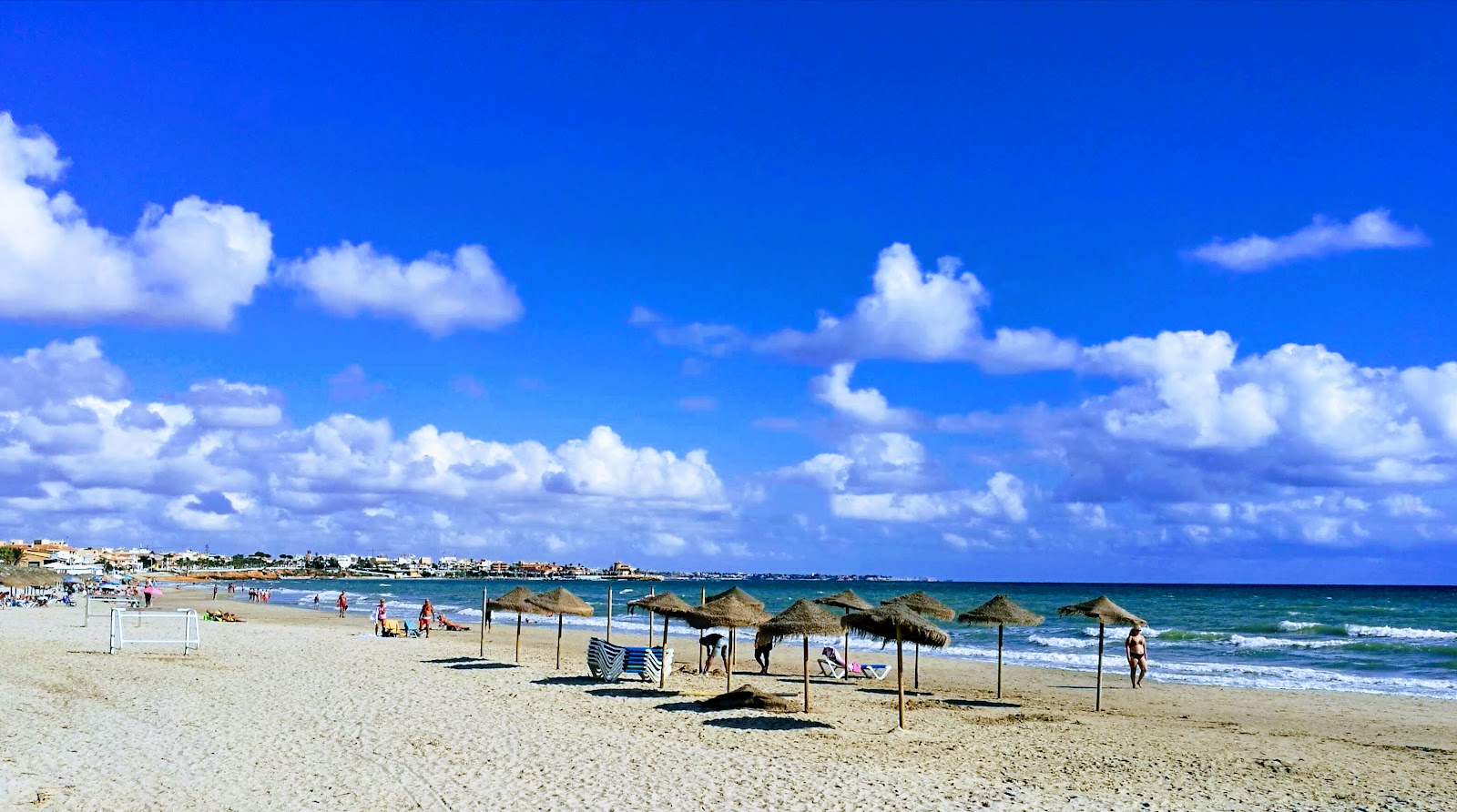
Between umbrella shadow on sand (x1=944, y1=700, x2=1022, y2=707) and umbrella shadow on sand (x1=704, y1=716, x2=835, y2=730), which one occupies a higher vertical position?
umbrella shadow on sand (x1=704, y1=716, x2=835, y2=730)

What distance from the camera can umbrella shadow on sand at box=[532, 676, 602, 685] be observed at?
18.5 metres

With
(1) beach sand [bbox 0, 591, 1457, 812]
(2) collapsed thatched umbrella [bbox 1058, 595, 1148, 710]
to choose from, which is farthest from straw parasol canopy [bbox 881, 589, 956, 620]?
(2) collapsed thatched umbrella [bbox 1058, 595, 1148, 710]

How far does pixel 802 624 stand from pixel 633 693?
416cm

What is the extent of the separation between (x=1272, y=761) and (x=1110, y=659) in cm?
1536

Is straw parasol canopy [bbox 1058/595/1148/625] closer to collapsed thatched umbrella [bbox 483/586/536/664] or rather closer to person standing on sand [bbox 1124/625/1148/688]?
person standing on sand [bbox 1124/625/1148/688]

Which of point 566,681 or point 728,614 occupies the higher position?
point 728,614

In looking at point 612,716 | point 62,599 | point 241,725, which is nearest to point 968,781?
point 612,716

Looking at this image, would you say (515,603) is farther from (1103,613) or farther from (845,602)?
(1103,613)

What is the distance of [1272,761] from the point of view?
40.4 feet

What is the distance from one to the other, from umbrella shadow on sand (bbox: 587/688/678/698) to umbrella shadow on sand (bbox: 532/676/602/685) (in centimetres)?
104

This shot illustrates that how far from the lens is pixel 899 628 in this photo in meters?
13.6

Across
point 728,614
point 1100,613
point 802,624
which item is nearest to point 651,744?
point 802,624

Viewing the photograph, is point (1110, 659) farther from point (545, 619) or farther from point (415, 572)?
point (415, 572)

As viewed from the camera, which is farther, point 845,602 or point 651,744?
point 845,602
